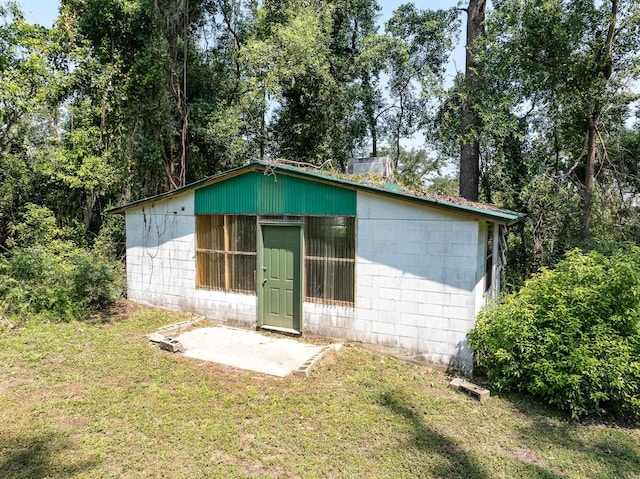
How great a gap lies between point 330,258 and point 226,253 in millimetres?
2157

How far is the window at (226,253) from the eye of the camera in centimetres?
723

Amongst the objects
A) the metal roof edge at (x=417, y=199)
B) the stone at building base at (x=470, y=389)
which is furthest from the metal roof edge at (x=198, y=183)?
the stone at building base at (x=470, y=389)

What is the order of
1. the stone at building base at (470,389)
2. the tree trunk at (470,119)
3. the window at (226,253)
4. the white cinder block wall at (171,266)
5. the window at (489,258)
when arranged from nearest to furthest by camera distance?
1. the stone at building base at (470,389)
2. the window at (489,258)
3. the window at (226,253)
4. the white cinder block wall at (171,266)
5. the tree trunk at (470,119)

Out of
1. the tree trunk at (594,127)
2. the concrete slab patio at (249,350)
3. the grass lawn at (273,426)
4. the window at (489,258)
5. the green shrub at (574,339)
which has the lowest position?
the grass lawn at (273,426)

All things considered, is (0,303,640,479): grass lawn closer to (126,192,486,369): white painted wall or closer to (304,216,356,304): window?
(126,192,486,369): white painted wall

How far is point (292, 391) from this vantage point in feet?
15.8

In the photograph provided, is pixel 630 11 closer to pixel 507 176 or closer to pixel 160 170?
pixel 507 176

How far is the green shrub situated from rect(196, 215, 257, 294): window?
401 cm

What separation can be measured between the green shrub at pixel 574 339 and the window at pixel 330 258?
209 cm

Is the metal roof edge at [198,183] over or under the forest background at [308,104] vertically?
under

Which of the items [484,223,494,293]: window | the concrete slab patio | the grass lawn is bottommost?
the grass lawn

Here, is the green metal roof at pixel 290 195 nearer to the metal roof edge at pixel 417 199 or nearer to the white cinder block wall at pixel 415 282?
the metal roof edge at pixel 417 199

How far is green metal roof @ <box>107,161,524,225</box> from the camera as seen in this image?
18.8ft

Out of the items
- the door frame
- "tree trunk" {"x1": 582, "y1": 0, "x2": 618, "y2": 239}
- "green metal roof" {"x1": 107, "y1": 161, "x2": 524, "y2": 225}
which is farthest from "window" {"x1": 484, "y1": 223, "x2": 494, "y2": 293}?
"tree trunk" {"x1": 582, "y1": 0, "x2": 618, "y2": 239}
